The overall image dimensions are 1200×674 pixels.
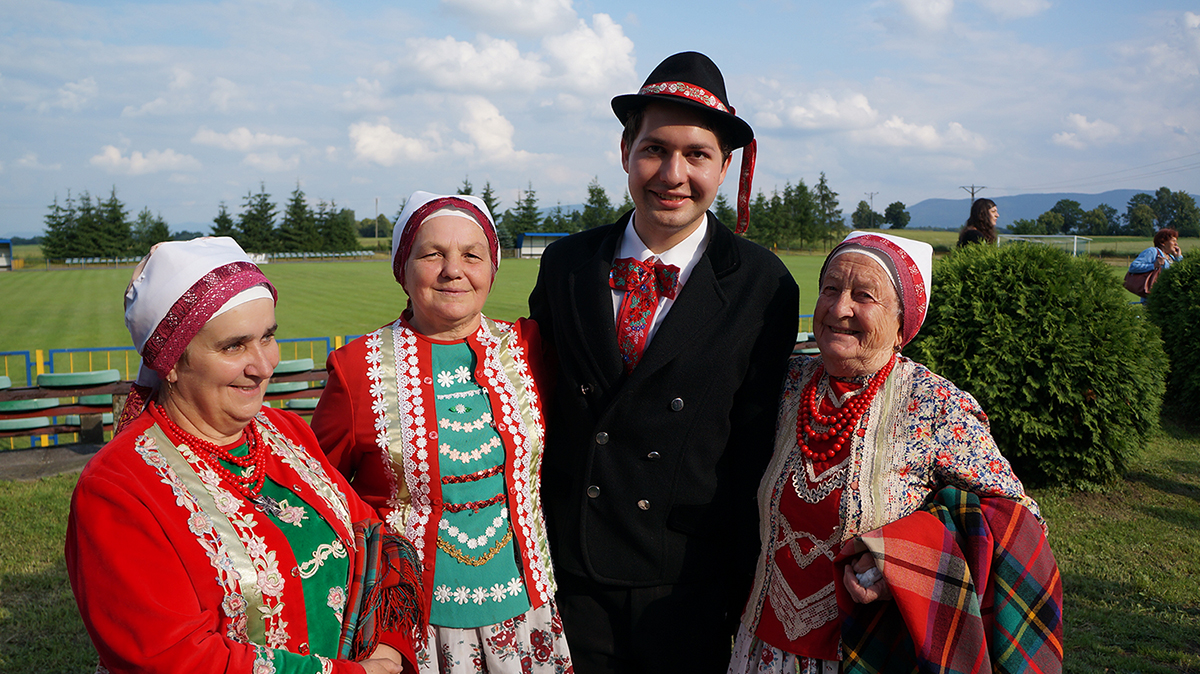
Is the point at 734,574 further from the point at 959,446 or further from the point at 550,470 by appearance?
the point at 959,446

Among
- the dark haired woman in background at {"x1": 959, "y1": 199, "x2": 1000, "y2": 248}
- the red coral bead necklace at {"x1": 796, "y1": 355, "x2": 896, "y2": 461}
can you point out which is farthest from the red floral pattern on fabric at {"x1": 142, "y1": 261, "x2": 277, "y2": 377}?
the dark haired woman in background at {"x1": 959, "y1": 199, "x2": 1000, "y2": 248}

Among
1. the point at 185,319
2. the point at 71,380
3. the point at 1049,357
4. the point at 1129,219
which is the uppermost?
the point at 1129,219

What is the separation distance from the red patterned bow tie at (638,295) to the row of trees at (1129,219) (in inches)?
3948

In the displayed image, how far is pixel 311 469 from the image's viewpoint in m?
2.10

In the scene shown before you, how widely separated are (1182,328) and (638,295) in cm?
1096

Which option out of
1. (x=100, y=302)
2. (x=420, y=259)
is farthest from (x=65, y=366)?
(x=420, y=259)

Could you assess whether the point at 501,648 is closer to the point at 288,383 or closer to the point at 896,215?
the point at 288,383

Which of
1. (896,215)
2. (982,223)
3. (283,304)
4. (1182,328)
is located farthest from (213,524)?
(896,215)

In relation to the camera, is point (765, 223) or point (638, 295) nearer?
point (638, 295)

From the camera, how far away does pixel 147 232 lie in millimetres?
71188

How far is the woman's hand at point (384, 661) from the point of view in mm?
1968

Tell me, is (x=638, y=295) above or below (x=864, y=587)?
above

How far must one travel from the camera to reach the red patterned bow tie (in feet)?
8.16

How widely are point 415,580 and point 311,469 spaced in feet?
1.48
